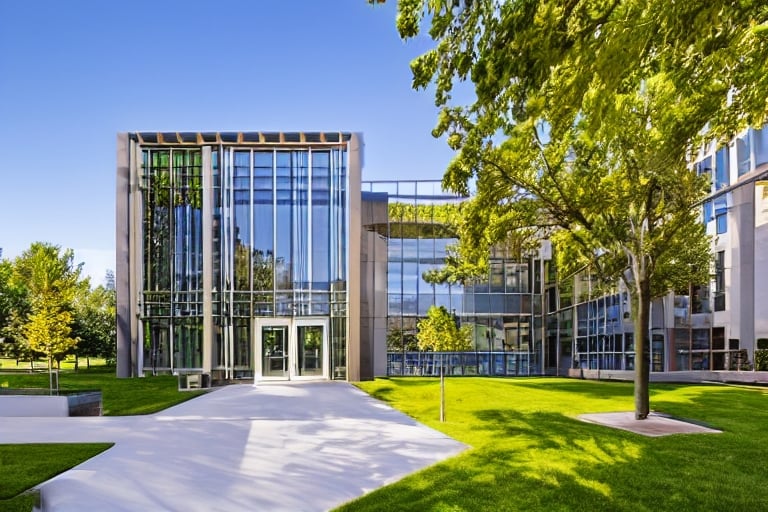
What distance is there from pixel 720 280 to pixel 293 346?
65.6 feet

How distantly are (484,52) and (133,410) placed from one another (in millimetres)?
13454

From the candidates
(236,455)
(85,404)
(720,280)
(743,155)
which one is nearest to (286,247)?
(85,404)

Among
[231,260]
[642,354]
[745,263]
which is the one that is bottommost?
[642,354]

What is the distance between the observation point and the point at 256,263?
23922mm

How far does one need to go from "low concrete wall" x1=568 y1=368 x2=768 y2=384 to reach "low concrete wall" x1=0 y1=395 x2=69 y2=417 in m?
24.0

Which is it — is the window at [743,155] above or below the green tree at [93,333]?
above

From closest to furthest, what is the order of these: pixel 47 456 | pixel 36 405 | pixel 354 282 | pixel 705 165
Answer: pixel 47 456, pixel 36 405, pixel 354 282, pixel 705 165

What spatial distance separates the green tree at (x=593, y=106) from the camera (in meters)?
5.29

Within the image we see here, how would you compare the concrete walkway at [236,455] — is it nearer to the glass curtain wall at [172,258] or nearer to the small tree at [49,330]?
the glass curtain wall at [172,258]

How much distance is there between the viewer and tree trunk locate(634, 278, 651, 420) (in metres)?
12.5

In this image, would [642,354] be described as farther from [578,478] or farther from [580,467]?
[578,478]

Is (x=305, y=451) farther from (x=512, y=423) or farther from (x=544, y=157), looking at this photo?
(x=544, y=157)

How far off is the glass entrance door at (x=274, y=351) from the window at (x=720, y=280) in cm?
2015

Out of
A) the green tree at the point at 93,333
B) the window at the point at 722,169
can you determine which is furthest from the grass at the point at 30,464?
the window at the point at 722,169
